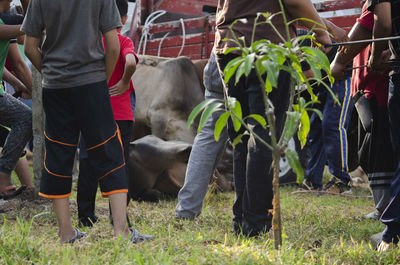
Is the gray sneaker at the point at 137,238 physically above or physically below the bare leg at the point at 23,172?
above

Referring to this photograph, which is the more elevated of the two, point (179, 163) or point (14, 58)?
point (14, 58)

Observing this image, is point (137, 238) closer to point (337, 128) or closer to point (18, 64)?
point (18, 64)

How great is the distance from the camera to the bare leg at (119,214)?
2.49 m

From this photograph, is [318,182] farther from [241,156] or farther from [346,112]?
[241,156]

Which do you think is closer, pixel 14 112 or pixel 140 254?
pixel 140 254

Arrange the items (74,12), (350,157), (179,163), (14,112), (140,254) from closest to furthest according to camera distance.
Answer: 1. (140,254)
2. (74,12)
3. (350,157)
4. (14,112)
5. (179,163)

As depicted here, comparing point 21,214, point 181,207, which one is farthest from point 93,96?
point 21,214

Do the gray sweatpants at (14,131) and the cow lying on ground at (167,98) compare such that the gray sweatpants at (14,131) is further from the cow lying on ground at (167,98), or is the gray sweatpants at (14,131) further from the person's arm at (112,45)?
the cow lying on ground at (167,98)

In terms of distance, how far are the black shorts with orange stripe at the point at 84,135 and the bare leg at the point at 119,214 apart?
3 centimetres

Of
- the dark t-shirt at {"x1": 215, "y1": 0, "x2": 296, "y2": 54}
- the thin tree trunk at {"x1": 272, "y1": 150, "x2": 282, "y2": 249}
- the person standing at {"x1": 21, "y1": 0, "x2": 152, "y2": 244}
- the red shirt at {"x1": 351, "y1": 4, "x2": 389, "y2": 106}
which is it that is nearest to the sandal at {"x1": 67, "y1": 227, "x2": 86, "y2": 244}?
the person standing at {"x1": 21, "y1": 0, "x2": 152, "y2": 244}

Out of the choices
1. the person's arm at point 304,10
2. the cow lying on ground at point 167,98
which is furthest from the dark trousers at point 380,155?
the cow lying on ground at point 167,98

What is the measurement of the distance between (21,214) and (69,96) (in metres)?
1.24

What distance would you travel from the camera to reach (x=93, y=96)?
2.49 m

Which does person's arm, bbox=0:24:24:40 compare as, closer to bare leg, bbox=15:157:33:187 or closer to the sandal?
bare leg, bbox=15:157:33:187
